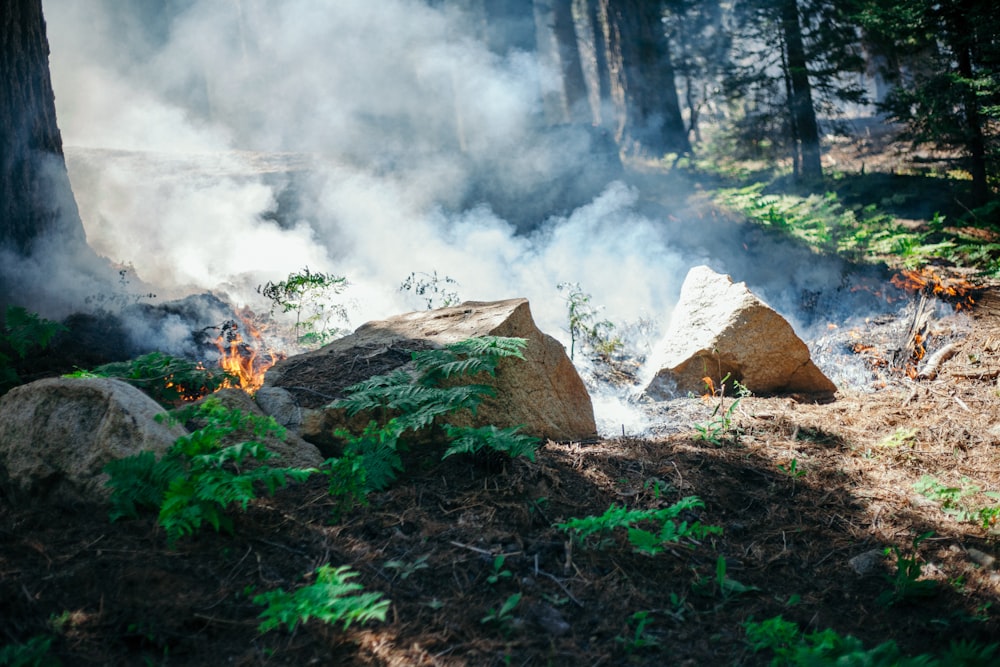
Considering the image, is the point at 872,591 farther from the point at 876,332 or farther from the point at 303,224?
the point at 303,224

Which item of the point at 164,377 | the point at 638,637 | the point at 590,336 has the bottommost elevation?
the point at 590,336

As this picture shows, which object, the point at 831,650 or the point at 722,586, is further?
the point at 722,586

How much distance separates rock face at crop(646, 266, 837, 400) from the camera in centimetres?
599

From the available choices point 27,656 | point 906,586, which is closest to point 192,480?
point 27,656

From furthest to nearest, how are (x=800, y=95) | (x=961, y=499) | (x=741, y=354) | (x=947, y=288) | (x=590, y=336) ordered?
(x=800, y=95) < (x=590, y=336) < (x=947, y=288) < (x=741, y=354) < (x=961, y=499)

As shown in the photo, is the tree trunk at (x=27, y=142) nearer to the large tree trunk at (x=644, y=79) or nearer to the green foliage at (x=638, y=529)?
the green foliage at (x=638, y=529)

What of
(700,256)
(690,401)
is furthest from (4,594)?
(700,256)

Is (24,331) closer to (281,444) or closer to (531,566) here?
(281,444)

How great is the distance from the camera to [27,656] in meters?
2.08

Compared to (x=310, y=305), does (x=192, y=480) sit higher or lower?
higher

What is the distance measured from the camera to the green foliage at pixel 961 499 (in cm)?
351

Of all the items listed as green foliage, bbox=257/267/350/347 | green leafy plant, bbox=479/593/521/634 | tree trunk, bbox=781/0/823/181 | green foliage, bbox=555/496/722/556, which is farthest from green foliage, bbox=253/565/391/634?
tree trunk, bbox=781/0/823/181

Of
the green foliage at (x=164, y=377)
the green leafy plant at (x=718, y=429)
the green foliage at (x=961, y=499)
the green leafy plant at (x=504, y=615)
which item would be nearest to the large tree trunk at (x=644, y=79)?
the green leafy plant at (x=718, y=429)

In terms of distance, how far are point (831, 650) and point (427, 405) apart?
2288mm
